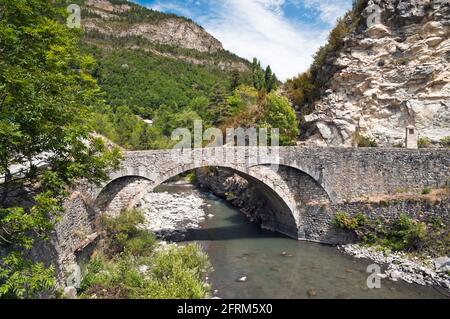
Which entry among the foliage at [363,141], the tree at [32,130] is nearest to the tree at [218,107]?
the foliage at [363,141]

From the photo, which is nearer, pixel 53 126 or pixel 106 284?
pixel 53 126

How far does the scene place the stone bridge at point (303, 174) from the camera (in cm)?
1477

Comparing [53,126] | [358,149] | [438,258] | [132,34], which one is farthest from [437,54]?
[132,34]

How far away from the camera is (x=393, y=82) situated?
2073 cm

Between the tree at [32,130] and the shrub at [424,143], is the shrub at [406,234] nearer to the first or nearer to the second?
the shrub at [424,143]

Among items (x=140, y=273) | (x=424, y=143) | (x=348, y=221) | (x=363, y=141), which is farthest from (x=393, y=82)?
(x=140, y=273)

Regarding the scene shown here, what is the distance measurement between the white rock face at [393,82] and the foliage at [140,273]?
47.0 ft

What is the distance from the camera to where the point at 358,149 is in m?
16.5

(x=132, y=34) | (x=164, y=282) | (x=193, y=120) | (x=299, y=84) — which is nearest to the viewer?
(x=164, y=282)

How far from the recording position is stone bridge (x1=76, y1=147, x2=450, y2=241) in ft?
48.5

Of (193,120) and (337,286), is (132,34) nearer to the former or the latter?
(193,120)

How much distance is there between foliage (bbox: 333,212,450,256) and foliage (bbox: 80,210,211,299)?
780cm

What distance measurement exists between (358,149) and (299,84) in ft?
40.7

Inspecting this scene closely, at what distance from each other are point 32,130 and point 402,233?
13.9 metres
